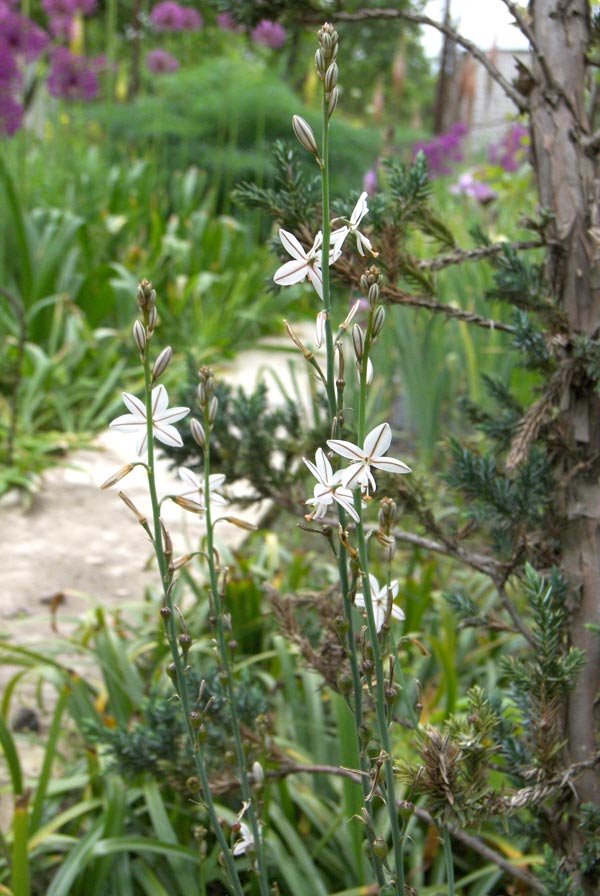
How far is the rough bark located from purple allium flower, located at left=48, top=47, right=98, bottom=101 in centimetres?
428

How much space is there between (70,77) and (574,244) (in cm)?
450

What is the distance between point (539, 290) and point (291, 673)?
100cm

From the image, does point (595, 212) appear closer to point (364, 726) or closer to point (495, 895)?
point (364, 726)

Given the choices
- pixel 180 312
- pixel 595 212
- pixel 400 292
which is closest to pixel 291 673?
pixel 400 292

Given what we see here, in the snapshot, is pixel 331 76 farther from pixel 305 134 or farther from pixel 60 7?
pixel 60 7

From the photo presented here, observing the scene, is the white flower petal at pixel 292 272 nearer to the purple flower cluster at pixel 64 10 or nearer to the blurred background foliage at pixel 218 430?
the blurred background foliage at pixel 218 430

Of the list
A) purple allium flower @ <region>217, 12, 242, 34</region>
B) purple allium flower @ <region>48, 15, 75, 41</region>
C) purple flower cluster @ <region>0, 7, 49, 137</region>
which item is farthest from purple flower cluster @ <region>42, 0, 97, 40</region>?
purple allium flower @ <region>217, 12, 242, 34</region>

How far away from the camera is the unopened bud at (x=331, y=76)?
67 centimetres

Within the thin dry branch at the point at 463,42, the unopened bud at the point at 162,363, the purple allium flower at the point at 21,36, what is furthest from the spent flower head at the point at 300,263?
the purple allium flower at the point at 21,36

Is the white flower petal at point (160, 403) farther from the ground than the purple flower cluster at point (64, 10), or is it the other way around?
the purple flower cluster at point (64, 10)

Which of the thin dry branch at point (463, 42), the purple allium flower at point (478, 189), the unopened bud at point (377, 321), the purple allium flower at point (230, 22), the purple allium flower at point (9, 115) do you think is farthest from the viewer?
the purple allium flower at point (478, 189)

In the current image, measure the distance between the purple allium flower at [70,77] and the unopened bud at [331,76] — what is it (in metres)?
4.75

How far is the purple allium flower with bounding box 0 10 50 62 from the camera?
390 centimetres

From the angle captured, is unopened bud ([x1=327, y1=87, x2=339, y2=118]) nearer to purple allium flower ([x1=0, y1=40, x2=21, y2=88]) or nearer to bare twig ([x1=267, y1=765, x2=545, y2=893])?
bare twig ([x1=267, y1=765, x2=545, y2=893])
